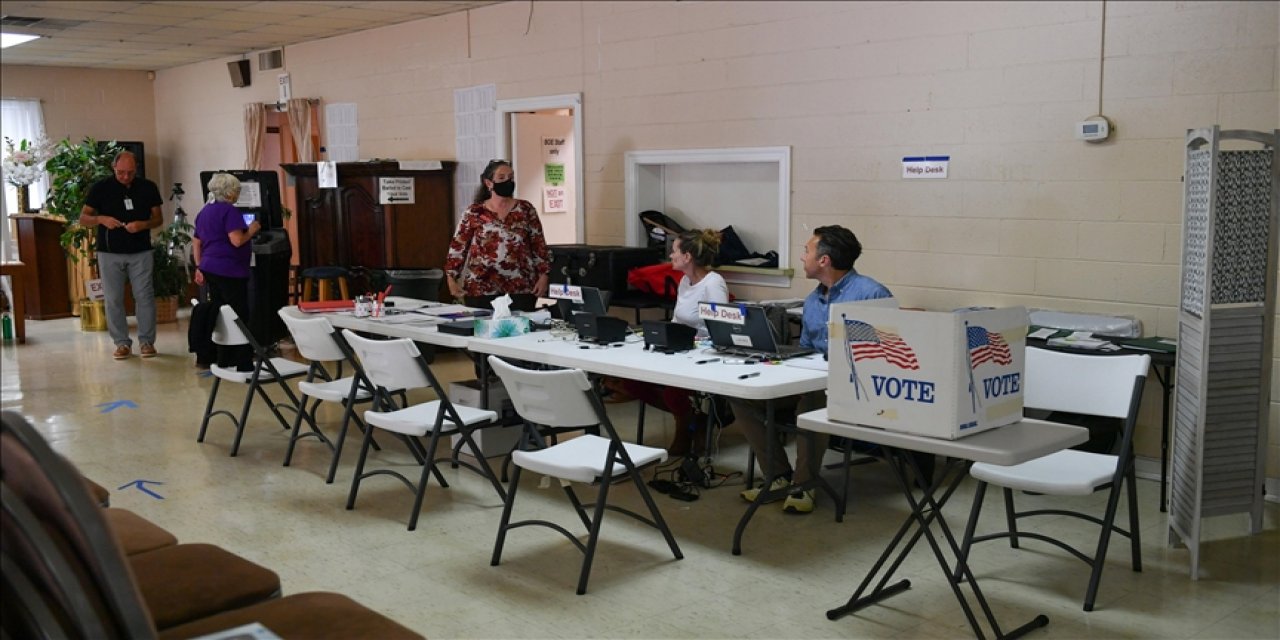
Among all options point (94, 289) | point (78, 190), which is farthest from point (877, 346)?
point (78, 190)

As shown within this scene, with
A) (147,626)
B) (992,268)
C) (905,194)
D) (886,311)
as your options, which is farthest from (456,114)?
(147,626)

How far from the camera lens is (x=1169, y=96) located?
523 cm

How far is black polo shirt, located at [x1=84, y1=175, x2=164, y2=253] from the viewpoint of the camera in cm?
868

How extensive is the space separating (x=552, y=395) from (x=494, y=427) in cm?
165

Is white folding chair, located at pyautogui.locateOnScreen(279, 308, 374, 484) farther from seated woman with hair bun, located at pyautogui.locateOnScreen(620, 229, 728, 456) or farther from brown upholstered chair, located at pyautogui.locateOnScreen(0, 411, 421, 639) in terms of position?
brown upholstered chair, located at pyautogui.locateOnScreen(0, 411, 421, 639)

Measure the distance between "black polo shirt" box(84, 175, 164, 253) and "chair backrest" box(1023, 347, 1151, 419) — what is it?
685 centimetres

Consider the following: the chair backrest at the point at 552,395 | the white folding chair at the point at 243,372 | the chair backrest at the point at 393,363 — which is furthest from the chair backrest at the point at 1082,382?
the white folding chair at the point at 243,372

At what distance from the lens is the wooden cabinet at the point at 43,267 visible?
1112 centimetres

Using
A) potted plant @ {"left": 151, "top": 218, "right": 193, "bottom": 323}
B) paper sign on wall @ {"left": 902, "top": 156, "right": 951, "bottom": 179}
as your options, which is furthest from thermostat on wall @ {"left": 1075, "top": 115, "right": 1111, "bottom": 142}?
potted plant @ {"left": 151, "top": 218, "right": 193, "bottom": 323}

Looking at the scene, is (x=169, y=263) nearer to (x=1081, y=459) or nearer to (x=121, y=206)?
(x=121, y=206)

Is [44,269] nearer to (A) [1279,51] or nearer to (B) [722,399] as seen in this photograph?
(B) [722,399]

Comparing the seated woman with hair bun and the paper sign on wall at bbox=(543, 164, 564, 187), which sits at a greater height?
the paper sign on wall at bbox=(543, 164, 564, 187)

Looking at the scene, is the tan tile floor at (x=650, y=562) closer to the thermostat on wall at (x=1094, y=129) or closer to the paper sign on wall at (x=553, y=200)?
the thermostat on wall at (x=1094, y=129)

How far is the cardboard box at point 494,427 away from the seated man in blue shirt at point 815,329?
1.32 meters
